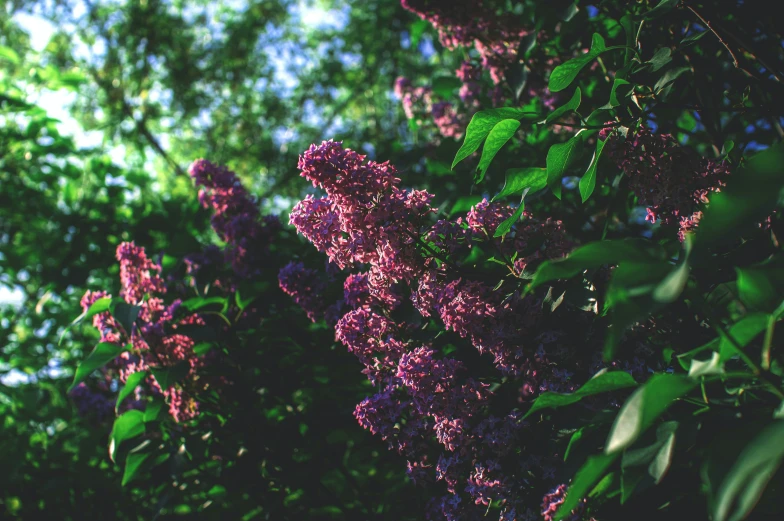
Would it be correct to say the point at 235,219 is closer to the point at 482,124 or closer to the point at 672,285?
the point at 482,124

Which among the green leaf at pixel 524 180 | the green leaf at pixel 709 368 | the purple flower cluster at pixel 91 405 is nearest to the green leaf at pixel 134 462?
the purple flower cluster at pixel 91 405

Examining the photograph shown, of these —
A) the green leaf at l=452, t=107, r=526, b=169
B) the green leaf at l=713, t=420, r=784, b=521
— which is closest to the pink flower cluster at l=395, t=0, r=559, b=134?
the green leaf at l=452, t=107, r=526, b=169

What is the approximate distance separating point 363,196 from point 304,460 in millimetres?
1307

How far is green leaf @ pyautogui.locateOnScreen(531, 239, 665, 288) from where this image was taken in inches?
32.9

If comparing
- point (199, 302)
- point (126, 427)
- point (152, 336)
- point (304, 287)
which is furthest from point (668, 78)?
point (126, 427)

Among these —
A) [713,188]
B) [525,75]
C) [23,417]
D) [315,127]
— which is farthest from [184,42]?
[713,188]

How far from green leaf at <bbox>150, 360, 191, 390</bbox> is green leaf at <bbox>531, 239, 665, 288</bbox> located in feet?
4.74

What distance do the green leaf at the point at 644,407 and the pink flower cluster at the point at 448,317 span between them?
2.37 ft

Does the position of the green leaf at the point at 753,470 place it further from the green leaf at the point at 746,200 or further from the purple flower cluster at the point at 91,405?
the purple flower cluster at the point at 91,405

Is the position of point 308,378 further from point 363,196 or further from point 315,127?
point 315,127

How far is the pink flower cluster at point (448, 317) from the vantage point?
1546 millimetres

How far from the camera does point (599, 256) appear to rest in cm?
85

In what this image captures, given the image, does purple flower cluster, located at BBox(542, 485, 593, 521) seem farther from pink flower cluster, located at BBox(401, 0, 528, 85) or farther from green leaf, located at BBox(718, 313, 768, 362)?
pink flower cluster, located at BBox(401, 0, 528, 85)

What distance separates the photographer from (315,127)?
43.8 ft
